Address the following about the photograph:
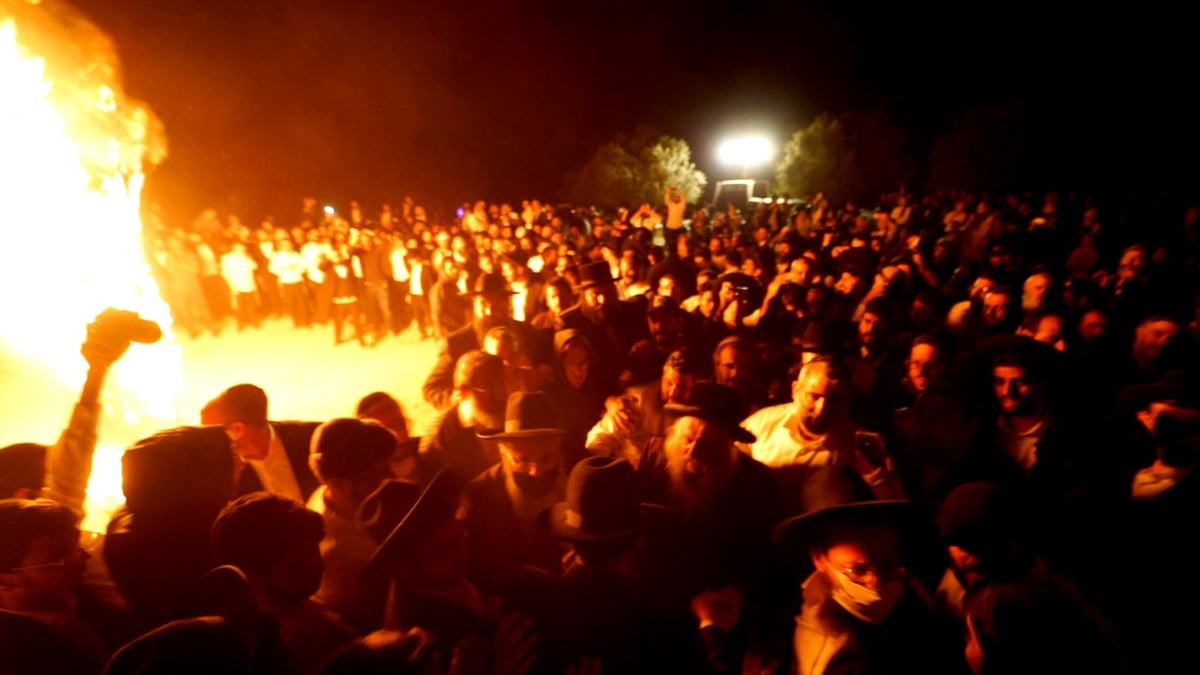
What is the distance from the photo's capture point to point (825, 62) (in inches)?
1458

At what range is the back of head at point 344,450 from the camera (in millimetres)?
3137

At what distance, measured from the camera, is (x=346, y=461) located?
124 inches

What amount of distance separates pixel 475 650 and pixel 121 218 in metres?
9.23

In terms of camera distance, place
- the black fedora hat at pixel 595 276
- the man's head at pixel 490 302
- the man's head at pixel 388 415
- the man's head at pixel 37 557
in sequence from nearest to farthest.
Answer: the man's head at pixel 37 557 < the man's head at pixel 388 415 < the black fedora hat at pixel 595 276 < the man's head at pixel 490 302

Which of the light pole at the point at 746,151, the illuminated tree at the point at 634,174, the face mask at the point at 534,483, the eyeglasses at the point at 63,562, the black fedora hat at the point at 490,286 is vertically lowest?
the face mask at the point at 534,483

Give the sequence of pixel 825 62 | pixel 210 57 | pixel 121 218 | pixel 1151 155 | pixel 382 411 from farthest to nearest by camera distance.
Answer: pixel 825 62 → pixel 1151 155 → pixel 210 57 → pixel 121 218 → pixel 382 411

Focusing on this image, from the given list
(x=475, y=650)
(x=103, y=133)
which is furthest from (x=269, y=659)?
(x=103, y=133)

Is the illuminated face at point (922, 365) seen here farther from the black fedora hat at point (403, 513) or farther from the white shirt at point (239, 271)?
the white shirt at point (239, 271)

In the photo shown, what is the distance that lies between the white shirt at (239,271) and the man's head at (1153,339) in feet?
43.6

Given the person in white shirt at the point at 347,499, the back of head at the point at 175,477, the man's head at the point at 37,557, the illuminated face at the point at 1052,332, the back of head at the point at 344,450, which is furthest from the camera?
the illuminated face at the point at 1052,332

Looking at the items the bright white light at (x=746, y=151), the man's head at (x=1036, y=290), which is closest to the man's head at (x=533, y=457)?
the man's head at (x=1036, y=290)

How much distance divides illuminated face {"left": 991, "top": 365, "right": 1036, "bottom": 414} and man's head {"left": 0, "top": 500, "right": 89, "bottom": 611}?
4576 millimetres

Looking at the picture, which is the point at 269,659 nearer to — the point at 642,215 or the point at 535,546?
the point at 535,546

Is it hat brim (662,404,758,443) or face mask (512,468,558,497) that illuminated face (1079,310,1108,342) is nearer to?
hat brim (662,404,758,443)
